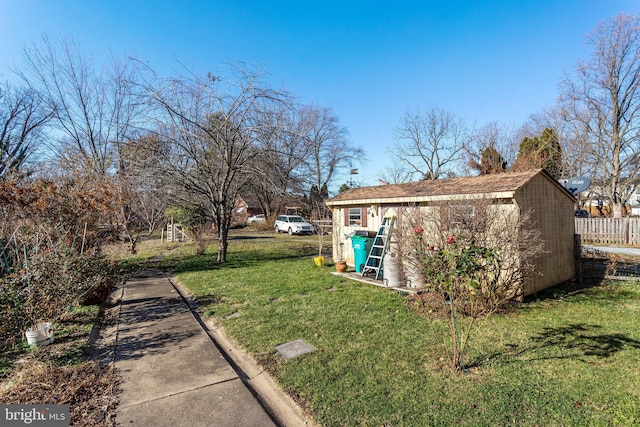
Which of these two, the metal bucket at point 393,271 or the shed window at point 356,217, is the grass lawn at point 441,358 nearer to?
the metal bucket at point 393,271

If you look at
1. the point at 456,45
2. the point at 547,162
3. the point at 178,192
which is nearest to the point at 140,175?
the point at 178,192

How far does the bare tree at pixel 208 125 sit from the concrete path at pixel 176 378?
6.12m

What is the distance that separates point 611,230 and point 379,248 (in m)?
14.3

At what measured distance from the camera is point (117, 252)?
11109mm

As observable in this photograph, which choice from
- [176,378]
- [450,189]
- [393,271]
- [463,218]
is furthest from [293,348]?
[450,189]

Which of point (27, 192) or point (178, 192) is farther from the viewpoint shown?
point (178, 192)

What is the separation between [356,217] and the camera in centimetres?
1042

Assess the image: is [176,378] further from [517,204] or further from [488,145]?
[488,145]

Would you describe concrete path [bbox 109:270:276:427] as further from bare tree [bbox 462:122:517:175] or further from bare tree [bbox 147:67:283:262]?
bare tree [bbox 462:122:517:175]

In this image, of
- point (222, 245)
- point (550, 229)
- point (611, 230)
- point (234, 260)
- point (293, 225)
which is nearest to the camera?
point (550, 229)

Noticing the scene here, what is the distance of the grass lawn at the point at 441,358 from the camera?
2.90 meters

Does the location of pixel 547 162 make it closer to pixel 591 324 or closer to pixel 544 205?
pixel 544 205

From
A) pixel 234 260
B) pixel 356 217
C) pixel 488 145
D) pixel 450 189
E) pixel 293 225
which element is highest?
pixel 488 145

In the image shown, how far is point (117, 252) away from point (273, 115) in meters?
7.42
